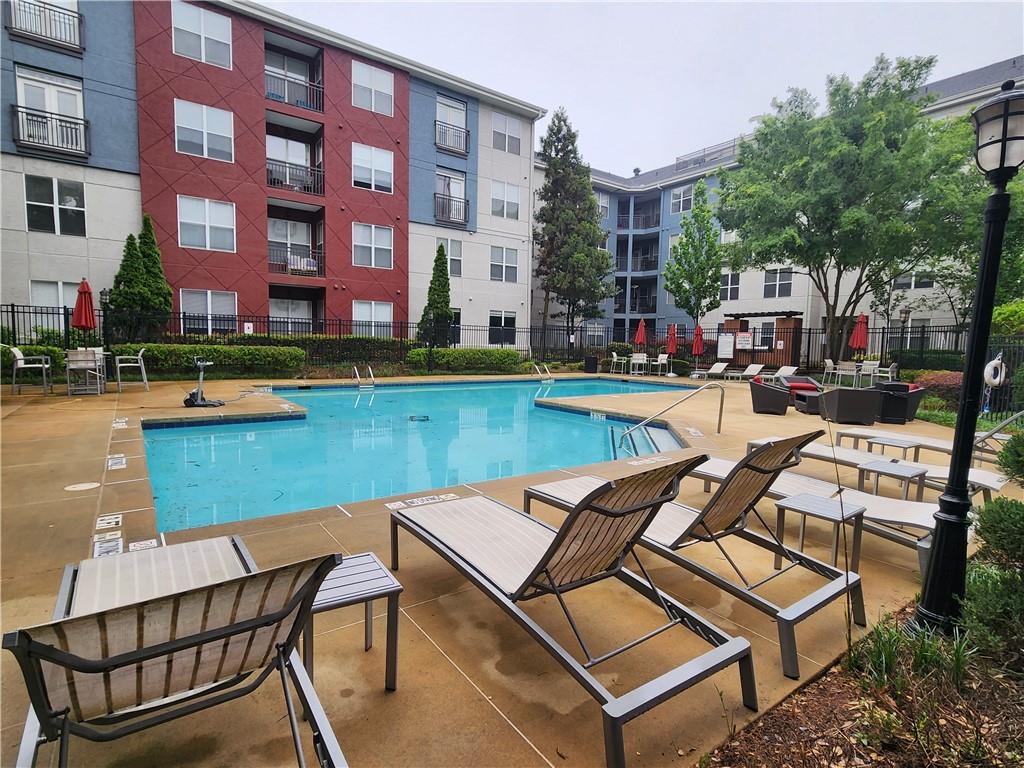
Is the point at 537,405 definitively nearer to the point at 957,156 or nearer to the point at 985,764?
the point at 985,764

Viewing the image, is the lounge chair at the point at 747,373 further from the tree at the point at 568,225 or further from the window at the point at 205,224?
the window at the point at 205,224

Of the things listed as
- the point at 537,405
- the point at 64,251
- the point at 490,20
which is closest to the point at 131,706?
the point at 537,405

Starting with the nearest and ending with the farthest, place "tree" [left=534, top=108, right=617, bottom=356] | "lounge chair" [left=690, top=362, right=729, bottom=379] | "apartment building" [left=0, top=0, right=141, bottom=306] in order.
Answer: "apartment building" [left=0, top=0, right=141, bottom=306] < "lounge chair" [left=690, top=362, right=729, bottom=379] < "tree" [left=534, top=108, right=617, bottom=356]

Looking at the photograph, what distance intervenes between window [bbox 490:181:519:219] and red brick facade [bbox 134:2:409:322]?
4111mm

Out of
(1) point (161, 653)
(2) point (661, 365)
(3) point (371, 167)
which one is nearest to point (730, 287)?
(2) point (661, 365)

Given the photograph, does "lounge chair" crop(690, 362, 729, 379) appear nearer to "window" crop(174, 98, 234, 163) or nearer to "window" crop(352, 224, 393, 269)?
"window" crop(352, 224, 393, 269)

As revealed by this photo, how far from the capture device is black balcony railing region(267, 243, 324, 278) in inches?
715

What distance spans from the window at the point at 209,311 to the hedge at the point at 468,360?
18.5 ft

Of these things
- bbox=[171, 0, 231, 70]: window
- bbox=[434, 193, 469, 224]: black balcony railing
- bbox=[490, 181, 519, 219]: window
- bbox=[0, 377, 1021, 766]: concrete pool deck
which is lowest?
bbox=[0, 377, 1021, 766]: concrete pool deck

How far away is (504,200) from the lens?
76.1 feet

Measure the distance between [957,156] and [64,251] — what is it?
81.6 feet

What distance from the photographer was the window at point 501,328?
74.3ft

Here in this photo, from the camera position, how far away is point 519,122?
23125mm

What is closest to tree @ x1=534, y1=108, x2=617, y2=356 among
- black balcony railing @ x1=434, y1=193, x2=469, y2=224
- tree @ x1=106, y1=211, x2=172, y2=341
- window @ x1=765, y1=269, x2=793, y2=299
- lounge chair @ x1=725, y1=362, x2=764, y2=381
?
black balcony railing @ x1=434, y1=193, x2=469, y2=224
